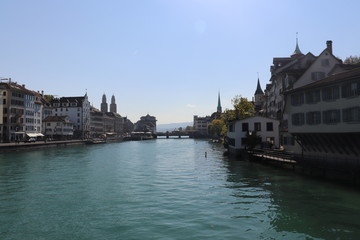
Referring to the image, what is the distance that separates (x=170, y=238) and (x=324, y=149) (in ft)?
93.0

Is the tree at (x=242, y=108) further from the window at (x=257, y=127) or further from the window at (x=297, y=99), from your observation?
the window at (x=297, y=99)

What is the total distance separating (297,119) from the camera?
4138 centimetres

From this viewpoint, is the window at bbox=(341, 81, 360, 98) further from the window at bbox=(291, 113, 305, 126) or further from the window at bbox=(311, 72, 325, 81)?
the window at bbox=(311, 72, 325, 81)

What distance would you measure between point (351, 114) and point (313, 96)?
7.13m

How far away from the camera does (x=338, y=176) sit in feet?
105

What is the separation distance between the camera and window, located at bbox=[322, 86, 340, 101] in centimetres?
3308

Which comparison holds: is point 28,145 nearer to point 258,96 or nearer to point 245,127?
point 245,127

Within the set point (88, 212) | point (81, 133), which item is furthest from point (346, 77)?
point (81, 133)

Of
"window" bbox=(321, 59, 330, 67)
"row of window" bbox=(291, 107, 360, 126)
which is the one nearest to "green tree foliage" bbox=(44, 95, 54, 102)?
"window" bbox=(321, 59, 330, 67)

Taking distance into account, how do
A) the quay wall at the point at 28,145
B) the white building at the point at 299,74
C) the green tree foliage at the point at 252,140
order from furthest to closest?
1. the quay wall at the point at 28,145
2. the green tree foliage at the point at 252,140
3. the white building at the point at 299,74

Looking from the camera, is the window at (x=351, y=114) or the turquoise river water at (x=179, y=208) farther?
the window at (x=351, y=114)

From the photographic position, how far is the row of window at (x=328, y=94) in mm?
30594

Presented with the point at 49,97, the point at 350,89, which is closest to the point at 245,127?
the point at 350,89

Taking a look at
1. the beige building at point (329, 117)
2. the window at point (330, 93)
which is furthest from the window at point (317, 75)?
the window at point (330, 93)
